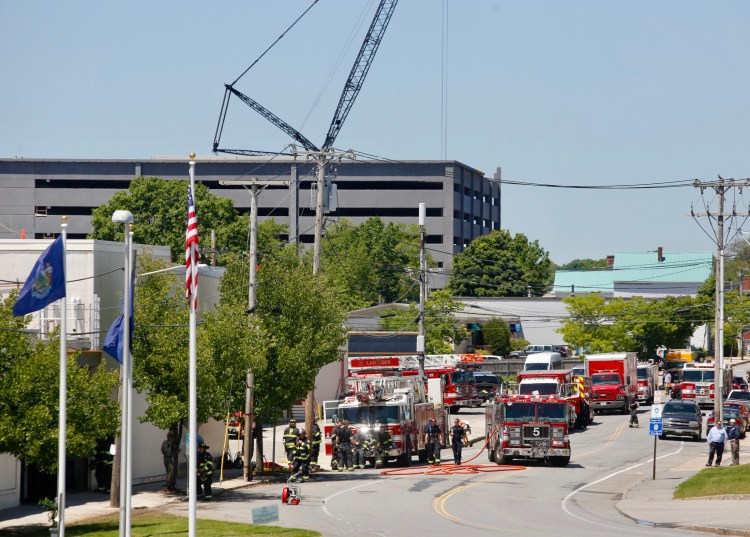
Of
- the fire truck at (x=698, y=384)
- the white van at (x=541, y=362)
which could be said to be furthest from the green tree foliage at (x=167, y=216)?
the fire truck at (x=698, y=384)

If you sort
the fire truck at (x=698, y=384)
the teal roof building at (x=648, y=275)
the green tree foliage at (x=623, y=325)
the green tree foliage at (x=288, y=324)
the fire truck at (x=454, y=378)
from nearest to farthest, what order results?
1. the green tree foliage at (x=288, y=324)
2. the fire truck at (x=698, y=384)
3. the fire truck at (x=454, y=378)
4. the green tree foliage at (x=623, y=325)
5. the teal roof building at (x=648, y=275)

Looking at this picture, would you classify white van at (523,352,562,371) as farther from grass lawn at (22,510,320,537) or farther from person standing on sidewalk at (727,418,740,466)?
grass lawn at (22,510,320,537)

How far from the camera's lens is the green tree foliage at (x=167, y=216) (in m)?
97.6

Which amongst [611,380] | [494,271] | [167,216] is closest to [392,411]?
[611,380]

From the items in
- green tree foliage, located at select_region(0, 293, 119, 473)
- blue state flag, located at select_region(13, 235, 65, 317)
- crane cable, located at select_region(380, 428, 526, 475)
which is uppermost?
blue state flag, located at select_region(13, 235, 65, 317)

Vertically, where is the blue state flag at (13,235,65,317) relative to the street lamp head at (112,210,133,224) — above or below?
below

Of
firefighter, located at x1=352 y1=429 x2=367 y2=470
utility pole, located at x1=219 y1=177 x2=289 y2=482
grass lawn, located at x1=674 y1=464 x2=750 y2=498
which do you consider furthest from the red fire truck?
utility pole, located at x1=219 y1=177 x2=289 y2=482

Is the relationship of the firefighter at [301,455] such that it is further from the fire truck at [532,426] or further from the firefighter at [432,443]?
the fire truck at [532,426]

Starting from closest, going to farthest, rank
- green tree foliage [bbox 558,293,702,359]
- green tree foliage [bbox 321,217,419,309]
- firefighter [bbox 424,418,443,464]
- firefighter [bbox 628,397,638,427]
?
firefighter [bbox 424,418,443,464] → firefighter [bbox 628,397,638,427] → green tree foliage [bbox 558,293,702,359] → green tree foliage [bbox 321,217,419,309]

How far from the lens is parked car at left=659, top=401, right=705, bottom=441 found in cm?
5342

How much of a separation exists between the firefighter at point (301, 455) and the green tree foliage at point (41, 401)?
9.66m

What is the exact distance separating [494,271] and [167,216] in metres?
55.2

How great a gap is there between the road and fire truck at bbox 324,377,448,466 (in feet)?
5.35

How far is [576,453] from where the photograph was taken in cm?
4781
